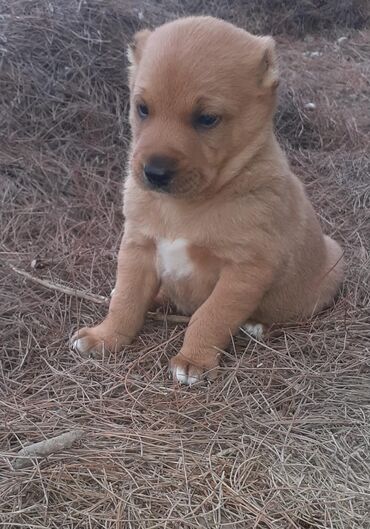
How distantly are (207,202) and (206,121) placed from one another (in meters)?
0.45

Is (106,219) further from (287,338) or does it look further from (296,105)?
(296,105)

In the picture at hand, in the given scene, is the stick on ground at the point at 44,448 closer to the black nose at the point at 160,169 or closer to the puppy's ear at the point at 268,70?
the black nose at the point at 160,169

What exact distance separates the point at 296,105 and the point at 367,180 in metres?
1.55

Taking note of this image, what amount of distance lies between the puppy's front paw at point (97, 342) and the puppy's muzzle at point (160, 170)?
39.7 inches

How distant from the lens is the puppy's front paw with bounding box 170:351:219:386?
361cm

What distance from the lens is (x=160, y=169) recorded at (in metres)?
3.24

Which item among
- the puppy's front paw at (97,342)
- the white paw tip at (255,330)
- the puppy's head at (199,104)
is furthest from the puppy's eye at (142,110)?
the white paw tip at (255,330)

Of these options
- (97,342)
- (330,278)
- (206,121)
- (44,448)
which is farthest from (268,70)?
(44,448)

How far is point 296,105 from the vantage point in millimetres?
7320

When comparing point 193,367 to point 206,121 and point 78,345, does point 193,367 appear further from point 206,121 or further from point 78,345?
point 206,121

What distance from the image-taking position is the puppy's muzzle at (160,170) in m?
3.23

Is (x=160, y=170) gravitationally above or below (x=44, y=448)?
above

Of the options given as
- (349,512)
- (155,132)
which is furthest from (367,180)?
(349,512)

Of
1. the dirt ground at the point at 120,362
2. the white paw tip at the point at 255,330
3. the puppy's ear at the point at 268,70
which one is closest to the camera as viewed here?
the dirt ground at the point at 120,362
